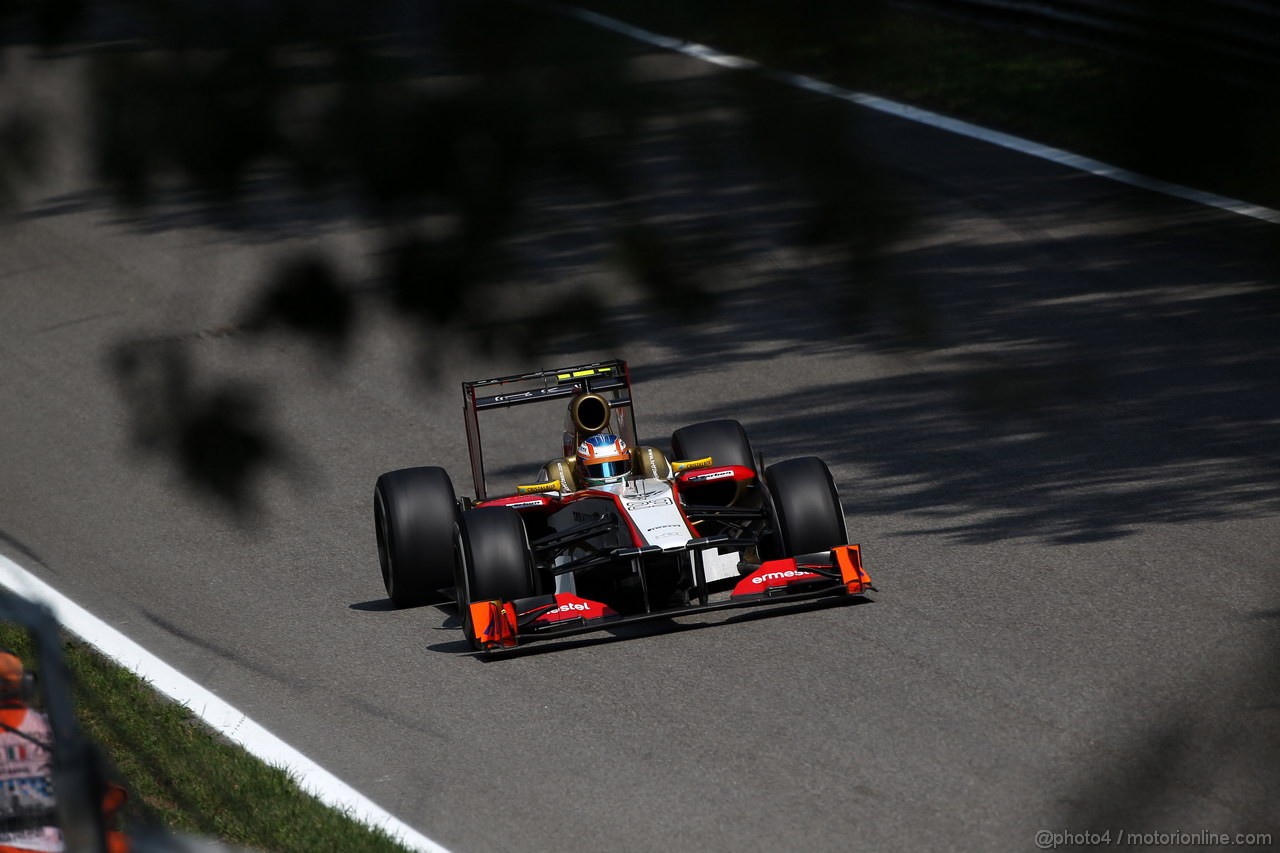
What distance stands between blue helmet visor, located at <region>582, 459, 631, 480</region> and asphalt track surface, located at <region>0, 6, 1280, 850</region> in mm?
542

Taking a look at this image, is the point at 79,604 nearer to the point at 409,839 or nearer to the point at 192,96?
the point at 409,839

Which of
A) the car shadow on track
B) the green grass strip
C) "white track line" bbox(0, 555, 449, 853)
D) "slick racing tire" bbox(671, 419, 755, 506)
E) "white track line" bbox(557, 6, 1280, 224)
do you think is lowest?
the car shadow on track

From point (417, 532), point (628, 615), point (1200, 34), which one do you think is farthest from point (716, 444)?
point (1200, 34)

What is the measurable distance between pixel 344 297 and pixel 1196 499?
282 inches

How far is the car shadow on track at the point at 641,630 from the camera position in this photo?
7.21m

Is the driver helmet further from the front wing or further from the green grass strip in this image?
the green grass strip

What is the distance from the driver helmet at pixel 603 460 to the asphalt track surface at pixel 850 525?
52 centimetres

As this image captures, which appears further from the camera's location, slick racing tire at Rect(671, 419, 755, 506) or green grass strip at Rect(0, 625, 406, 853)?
slick racing tire at Rect(671, 419, 755, 506)

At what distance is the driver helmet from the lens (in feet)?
26.3

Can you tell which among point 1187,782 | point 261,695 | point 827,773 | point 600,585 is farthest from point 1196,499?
point 1187,782

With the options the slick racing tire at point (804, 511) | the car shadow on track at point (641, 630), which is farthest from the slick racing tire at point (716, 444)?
the car shadow on track at point (641, 630)

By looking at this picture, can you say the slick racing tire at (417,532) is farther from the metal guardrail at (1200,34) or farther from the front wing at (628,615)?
the metal guardrail at (1200,34)

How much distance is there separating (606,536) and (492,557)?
2.61ft

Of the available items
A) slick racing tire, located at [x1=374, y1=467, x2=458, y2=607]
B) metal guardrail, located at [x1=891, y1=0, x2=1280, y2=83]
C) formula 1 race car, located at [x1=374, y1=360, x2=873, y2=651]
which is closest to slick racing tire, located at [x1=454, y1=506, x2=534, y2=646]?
formula 1 race car, located at [x1=374, y1=360, x2=873, y2=651]
